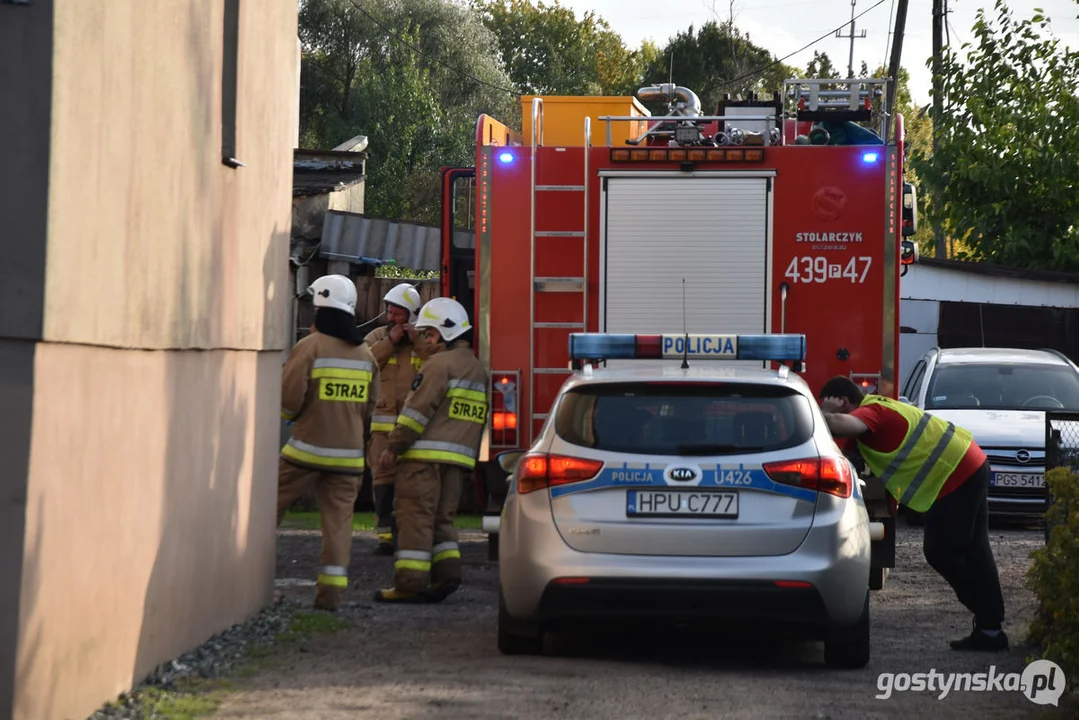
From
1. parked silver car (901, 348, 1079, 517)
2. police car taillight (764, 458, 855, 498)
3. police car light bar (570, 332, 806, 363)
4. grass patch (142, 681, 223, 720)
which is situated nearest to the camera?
grass patch (142, 681, 223, 720)

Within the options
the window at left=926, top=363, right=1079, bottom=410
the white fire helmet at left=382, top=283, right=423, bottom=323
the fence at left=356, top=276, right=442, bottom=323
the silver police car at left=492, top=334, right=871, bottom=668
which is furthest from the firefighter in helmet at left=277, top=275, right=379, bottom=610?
the fence at left=356, top=276, right=442, bottom=323

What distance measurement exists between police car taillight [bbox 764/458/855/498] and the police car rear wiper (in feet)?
0.40

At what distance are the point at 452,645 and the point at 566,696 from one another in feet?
4.85

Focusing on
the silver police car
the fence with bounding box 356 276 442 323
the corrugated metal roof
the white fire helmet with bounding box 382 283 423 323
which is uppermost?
the corrugated metal roof

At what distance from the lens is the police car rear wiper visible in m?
7.00

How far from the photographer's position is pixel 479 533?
44.0 feet

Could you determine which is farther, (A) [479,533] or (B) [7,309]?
(A) [479,533]

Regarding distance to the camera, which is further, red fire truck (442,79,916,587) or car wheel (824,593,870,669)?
red fire truck (442,79,916,587)

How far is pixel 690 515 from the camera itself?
691cm

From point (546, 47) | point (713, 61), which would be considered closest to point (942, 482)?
point (713, 61)

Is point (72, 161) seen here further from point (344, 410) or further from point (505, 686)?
point (344, 410)

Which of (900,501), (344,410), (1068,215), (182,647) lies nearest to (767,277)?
(900,501)

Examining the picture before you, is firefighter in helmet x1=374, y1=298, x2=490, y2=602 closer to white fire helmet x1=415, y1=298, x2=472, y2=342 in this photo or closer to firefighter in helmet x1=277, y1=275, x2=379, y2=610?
white fire helmet x1=415, y1=298, x2=472, y2=342

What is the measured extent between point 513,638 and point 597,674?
0.52 metres
